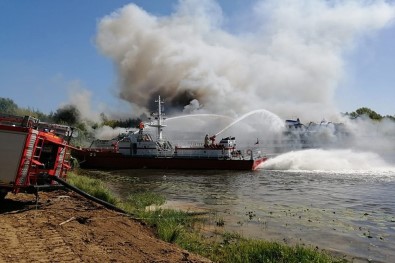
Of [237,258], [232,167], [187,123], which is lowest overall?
[237,258]

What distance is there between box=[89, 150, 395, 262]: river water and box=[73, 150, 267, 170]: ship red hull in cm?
284

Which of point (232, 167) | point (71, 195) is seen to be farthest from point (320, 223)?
point (232, 167)

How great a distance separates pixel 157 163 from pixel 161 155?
4.48 feet

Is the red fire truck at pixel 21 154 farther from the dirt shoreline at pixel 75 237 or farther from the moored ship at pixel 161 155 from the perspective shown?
the moored ship at pixel 161 155

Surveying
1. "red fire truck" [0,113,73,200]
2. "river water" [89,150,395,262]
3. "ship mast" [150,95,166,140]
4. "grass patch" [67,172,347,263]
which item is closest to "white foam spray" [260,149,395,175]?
"river water" [89,150,395,262]

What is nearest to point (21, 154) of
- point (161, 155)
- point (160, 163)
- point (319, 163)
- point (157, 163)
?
point (160, 163)

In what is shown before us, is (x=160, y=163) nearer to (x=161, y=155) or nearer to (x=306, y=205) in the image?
(x=161, y=155)

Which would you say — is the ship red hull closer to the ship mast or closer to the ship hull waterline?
the ship hull waterline

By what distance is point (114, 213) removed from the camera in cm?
1212

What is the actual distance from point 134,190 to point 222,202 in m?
7.08

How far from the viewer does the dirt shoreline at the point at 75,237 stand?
25.5 ft

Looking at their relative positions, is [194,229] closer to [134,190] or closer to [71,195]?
[71,195]

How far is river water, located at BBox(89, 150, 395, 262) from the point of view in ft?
40.5

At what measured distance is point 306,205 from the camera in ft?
63.7
